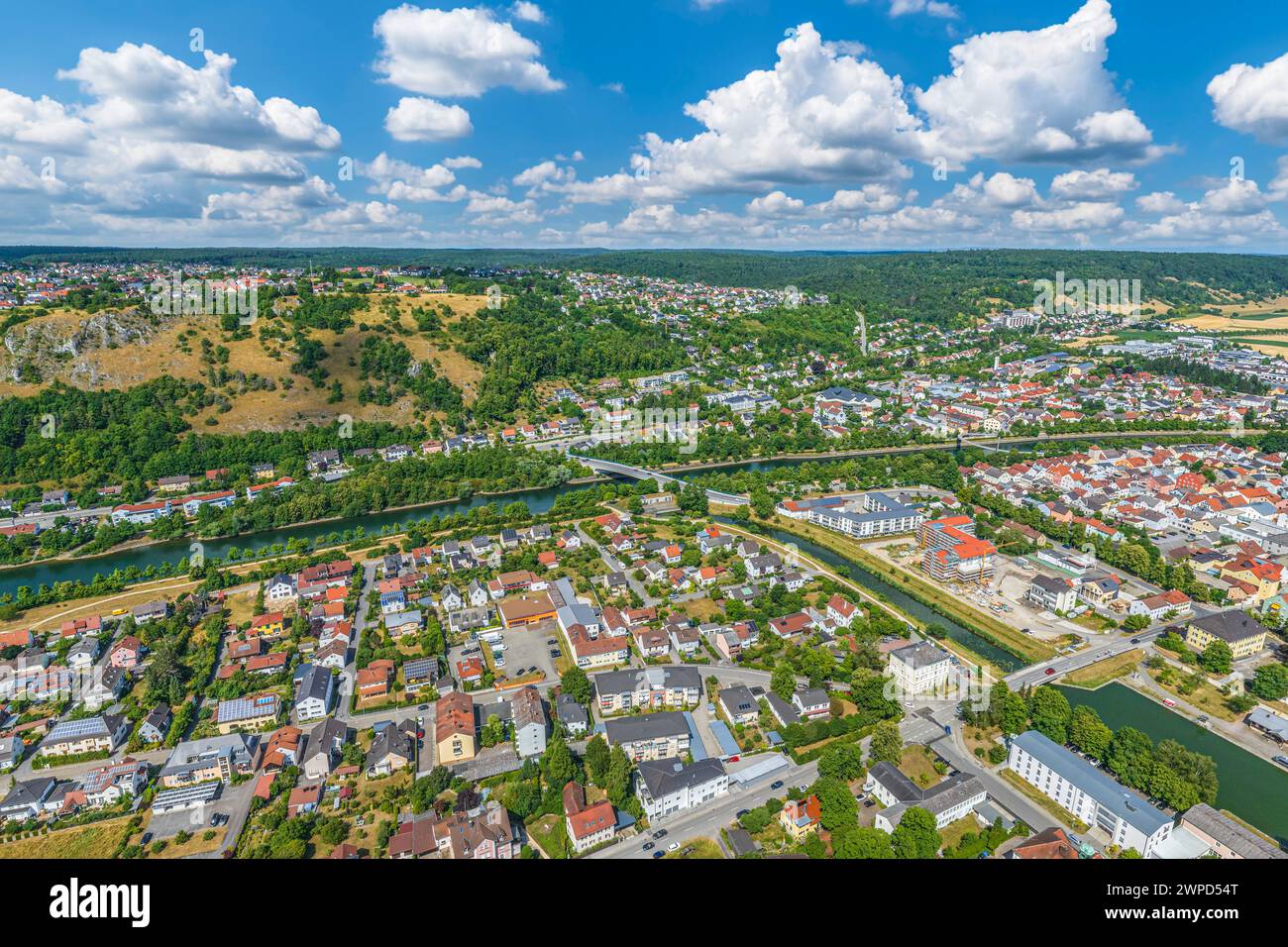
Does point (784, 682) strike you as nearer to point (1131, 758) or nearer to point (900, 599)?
point (1131, 758)

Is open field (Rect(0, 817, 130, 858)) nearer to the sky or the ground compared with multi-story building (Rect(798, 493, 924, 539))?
nearer to the ground

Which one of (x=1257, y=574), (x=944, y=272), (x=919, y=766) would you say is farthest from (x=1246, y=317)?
(x=919, y=766)

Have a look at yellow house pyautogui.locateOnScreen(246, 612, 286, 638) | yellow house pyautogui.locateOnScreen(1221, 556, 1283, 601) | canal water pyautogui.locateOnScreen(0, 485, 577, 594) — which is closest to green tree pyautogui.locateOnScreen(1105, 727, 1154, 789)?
yellow house pyautogui.locateOnScreen(1221, 556, 1283, 601)

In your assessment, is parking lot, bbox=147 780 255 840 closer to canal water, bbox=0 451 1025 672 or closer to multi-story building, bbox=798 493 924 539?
canal water, bbox=0 451 1025 672

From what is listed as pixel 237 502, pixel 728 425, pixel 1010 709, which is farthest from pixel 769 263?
pixel 1010 709
